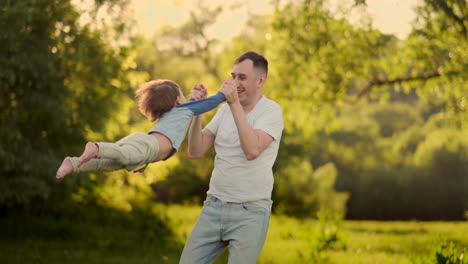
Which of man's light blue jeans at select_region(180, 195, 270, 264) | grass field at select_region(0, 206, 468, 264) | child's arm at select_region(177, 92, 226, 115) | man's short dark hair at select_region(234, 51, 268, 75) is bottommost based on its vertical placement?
grass field at select_region(0, 206, 468, 264)

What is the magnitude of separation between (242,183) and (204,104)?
0.67 meters

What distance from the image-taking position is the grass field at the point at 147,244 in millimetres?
10602

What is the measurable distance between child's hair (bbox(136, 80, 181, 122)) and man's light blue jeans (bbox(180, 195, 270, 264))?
86 cm

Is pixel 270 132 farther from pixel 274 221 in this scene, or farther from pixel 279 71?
pixel 274 221

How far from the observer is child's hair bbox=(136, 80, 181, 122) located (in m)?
4.98

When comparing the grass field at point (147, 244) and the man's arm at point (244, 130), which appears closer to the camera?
the man's arm at point (244, 130)

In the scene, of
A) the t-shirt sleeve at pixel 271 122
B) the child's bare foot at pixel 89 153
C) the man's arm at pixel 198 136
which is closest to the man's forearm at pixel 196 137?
the man's arm at pixel 198 136

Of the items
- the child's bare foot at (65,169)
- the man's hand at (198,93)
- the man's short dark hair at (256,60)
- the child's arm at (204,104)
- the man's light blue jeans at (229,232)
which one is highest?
the man's short dark hair at (256,60)

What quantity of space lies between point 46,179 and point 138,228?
2.90 m

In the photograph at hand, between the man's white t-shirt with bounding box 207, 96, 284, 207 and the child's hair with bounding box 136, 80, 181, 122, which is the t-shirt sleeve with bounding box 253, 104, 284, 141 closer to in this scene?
the man's white t-shirt with bounding box 207, 96, 284, 207

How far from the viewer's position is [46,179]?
36.4ft

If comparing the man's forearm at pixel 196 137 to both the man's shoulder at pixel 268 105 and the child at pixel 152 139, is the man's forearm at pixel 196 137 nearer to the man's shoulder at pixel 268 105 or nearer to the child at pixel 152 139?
the child at pixel 152 139

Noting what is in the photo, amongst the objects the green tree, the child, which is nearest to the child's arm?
the child

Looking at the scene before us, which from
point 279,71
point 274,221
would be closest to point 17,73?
point 279,71
